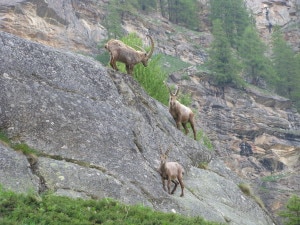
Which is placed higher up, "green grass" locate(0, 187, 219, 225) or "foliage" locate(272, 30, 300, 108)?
"green grass" locate(0, 187, 219, 225)

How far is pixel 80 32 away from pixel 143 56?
39562 millimetres

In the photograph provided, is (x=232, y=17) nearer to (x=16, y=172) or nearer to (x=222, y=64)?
(x=222, y=64)

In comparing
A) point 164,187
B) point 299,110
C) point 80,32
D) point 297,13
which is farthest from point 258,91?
point 164,187

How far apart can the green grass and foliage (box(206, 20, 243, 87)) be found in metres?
45.4

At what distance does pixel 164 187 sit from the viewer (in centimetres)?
1366

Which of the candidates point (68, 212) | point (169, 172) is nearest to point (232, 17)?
point (169, 172)

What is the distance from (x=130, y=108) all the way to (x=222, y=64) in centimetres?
4224

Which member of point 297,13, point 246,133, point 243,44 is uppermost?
point 297,13

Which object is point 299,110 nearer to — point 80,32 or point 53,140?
point 80,32

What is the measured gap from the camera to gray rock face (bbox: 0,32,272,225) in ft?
39.1

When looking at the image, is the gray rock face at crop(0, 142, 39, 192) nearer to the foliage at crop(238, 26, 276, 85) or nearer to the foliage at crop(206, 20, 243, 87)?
the foliage at crop(206, 20, 243, 87)

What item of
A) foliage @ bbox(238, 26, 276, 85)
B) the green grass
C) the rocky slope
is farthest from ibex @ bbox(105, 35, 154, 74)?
foliage @ bbox(238, 26, 276, 85)

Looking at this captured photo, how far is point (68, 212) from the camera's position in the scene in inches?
364

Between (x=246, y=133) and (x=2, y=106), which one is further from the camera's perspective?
(x=246, y=133)
